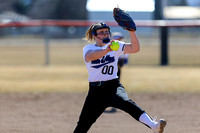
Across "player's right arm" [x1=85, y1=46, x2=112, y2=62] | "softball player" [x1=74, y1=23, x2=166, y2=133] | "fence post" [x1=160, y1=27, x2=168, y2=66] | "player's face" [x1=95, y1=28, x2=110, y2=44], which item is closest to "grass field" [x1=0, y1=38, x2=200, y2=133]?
"fence post" [x1=160, y1=27, x2=168, y2=66]

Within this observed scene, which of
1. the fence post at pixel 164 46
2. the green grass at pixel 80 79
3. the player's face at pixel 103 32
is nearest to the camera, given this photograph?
the player's face at pixel 103 32

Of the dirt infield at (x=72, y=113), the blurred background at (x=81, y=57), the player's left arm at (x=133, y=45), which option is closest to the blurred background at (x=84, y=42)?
the blurred background at (x=81, y=57)

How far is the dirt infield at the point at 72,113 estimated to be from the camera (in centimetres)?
689

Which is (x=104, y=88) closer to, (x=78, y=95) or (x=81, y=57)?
(x=78, y=95)

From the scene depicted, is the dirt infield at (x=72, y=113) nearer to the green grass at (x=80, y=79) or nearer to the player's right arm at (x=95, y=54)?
the green grass at (x=80, y=79)

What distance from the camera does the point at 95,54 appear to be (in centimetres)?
461

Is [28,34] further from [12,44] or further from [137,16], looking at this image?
[137,16]

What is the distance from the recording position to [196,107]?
8938 mm

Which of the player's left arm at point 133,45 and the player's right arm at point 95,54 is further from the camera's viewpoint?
the player's left arm at point 133,45

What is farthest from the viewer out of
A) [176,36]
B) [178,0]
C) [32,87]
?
[176,36]

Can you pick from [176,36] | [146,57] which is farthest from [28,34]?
[146,57]

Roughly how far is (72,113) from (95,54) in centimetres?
397

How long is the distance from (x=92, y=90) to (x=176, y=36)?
28.5 metres

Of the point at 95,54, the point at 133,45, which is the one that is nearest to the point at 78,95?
the point at 133,45
